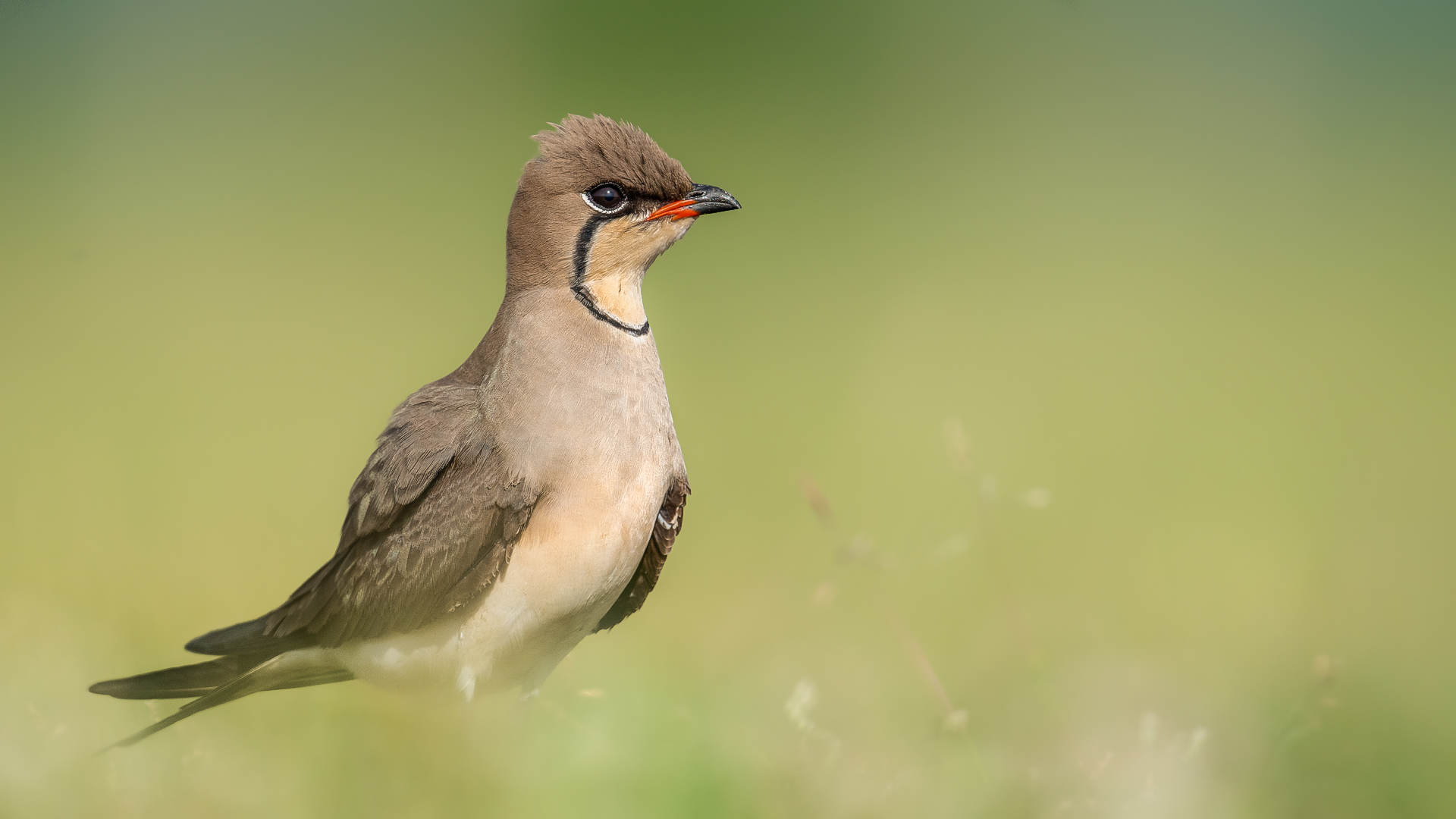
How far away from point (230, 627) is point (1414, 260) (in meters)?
12.0

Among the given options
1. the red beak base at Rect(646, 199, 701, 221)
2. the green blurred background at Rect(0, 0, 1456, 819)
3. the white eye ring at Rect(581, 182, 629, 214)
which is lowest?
the green blurred background at Rect(0, 0, 1456, 819)

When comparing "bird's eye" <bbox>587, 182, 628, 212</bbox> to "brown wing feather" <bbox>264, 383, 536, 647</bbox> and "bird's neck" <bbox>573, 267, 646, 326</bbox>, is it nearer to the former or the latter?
"bird's neck" <bbox>573, 267, 646, 326</bbox>

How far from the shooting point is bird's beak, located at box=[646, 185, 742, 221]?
149 inches

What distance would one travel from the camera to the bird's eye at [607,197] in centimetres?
376

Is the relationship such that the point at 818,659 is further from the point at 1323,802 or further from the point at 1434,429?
the point at 1434,429

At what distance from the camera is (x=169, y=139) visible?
1274 centimetres

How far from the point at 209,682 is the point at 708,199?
227 cm

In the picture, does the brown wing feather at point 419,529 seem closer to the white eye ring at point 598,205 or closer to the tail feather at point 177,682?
the tail feather at point 177,682

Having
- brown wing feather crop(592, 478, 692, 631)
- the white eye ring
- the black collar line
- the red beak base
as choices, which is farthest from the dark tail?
the red beak base

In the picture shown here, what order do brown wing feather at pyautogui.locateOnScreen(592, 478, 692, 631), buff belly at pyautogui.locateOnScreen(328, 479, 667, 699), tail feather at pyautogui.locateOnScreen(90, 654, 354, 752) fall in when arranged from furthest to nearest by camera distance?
brown wing feather at pyautogui.locateOnScreen(592, 478, 692, 631) < tail feather at pyautogui.locateOnScreen(90, 654, 354, 752) < buff belly at pyautogui.locateOnScreen(328, 479, 667, 699)

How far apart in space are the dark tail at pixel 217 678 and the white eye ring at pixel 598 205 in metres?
1.77

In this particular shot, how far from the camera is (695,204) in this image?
Answer: 382 cm

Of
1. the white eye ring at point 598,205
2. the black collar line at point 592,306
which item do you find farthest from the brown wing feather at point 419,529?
the white eye ring at point 598,205

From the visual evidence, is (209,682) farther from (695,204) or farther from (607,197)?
(695,204)
